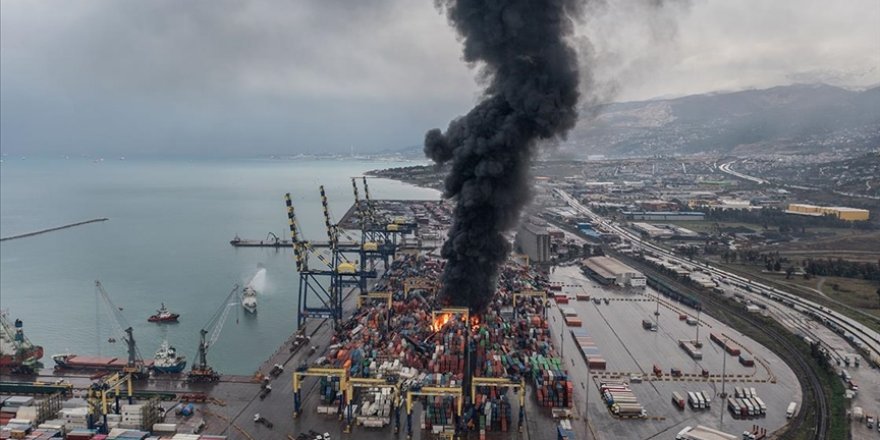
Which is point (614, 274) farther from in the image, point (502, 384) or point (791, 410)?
point (502, 384)

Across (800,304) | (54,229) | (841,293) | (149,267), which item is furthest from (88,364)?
(54,229)

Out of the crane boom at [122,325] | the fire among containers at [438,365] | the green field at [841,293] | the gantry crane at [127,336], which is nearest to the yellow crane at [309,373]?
the fire among containers at [438,365]

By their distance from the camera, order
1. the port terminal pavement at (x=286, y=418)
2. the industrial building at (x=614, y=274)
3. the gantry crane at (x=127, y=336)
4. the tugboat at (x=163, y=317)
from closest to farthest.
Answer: the port terminal pavement at (x=286, y=418) < the gantry crane at (x=127, y=336) < the tugboat at (x=163, y=317) < the industrial building at (x=614, y=274)

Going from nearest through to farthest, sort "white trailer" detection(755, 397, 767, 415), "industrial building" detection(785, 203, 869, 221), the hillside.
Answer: "white trailer" detection(755, 397, 767, 415) < "industrial building" detection(785, 203, 869, 221) < the hillside

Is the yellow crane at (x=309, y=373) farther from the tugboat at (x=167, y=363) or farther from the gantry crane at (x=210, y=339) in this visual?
the tugboat at (x=167, y=363)

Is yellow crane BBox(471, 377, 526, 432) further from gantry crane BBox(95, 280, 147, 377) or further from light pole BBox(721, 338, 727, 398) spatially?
gantry crane BBox(95, 280, 147, 377)

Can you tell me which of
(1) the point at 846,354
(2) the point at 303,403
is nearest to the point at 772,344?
(1) the point at 846,354

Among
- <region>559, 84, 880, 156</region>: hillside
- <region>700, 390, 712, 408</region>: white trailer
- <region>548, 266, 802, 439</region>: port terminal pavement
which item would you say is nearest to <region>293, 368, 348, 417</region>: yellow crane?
<region>548, 266, 802, 439</region>: port terminal pavement
